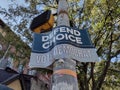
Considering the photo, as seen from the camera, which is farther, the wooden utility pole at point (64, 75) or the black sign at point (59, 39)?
the black sign at point (59, 39)

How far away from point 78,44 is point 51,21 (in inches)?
26.0

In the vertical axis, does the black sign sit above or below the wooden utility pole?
above

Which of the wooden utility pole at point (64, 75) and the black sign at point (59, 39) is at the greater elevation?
the black sign at point (59, 39)

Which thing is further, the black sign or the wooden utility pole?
the black sign

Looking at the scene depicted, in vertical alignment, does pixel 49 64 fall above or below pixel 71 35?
below

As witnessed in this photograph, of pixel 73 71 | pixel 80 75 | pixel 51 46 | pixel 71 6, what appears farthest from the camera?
pixel 71 6

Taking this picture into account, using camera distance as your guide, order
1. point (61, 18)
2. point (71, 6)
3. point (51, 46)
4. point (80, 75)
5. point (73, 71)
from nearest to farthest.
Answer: point (73, 71), point (51, 46), point (61, 18), point (80, 75), point (71, 6)

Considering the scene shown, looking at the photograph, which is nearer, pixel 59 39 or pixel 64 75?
pixel 64 75

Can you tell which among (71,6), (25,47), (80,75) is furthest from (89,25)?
(25,47)

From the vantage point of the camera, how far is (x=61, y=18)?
134 inches

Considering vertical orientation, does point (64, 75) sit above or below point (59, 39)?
below

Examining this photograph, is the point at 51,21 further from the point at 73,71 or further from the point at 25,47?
the point at 25,47

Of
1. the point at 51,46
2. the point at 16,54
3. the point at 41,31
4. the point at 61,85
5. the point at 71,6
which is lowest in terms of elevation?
the point at 61,85

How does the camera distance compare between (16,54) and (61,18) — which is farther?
(16,54)
